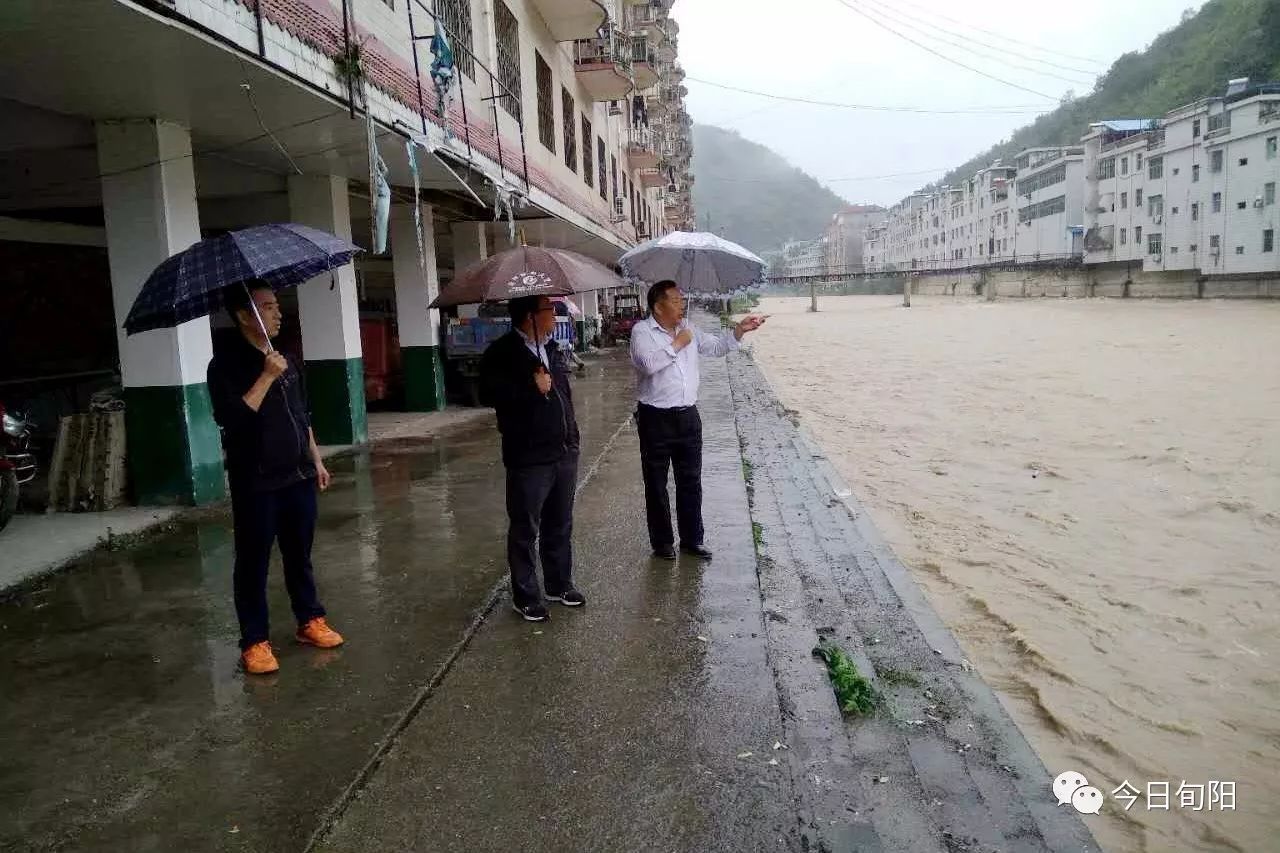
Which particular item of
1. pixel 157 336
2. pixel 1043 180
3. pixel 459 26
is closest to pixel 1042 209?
pixel 1043 180

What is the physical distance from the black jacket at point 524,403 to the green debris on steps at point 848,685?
1600mm

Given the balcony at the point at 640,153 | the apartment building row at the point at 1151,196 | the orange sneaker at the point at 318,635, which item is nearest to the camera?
the orange sneaker at the point at 318,635

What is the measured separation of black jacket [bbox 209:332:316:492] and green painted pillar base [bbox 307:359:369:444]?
6488 millimetres

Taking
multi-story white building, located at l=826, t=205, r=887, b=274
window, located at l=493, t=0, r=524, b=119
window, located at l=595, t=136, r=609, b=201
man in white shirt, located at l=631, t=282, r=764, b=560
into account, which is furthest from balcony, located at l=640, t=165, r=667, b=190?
multi-story white building, located at l=826, t=205, r=887, b=274

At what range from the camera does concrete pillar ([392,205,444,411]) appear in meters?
12.6

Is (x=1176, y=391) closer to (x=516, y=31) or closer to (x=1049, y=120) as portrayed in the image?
(x=516, y=31)

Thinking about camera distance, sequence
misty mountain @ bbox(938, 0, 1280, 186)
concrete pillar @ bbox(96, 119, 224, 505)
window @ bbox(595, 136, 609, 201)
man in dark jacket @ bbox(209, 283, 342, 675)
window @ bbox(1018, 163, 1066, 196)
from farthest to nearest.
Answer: window @ bbox(1018, 163, 1066, 196) → misty mountain @ bbox(938, 0, 1280, 186) → window @ bbox(595, 136, 609, 201) → concrete pillar @ bbox(96, 119, 224, 505) → man in dark jacket @ bbox(209, 283, 342, 675)

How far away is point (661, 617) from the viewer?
4.34 m

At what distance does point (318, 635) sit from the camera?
13.1 feet

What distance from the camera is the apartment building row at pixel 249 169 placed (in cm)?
538

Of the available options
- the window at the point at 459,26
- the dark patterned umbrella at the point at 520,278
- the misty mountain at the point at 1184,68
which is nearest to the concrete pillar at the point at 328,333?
the window at the point at 459,26

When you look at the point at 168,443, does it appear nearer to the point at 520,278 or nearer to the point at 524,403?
the point at 524,403

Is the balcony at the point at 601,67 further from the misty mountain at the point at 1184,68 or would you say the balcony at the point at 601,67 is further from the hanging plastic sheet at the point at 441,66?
the misty mountain at the point at 1184,68

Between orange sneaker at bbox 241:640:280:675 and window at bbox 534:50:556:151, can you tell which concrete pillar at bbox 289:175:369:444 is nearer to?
orange sneaker at bbox 241:640:280:675
